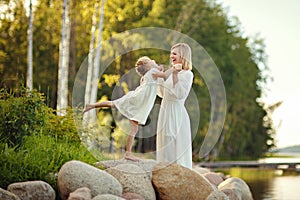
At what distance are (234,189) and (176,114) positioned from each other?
4.67ft

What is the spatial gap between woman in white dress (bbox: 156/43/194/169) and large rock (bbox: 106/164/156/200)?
2.09 ft

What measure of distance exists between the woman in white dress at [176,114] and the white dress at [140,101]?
0.20 meters

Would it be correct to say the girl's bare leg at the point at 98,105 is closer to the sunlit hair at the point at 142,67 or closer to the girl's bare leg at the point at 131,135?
the girl's bare leg at the point at 131,135

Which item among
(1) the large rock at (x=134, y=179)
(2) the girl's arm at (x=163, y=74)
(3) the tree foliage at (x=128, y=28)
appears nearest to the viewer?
(1) the large rock at (x=134, y=179)

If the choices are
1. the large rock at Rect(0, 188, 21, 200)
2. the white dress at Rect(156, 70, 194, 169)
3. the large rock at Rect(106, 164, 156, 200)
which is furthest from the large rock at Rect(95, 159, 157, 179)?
the large rock at Rect(0, 188, 21, 200)

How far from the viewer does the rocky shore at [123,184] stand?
617cm

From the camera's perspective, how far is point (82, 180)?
646 centimetres

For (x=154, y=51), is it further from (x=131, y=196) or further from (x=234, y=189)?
(x=131, y=196)

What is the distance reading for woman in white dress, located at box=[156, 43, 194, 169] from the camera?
733 centimetres

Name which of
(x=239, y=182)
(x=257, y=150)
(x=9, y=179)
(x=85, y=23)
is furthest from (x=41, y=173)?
(x=257, y=150)

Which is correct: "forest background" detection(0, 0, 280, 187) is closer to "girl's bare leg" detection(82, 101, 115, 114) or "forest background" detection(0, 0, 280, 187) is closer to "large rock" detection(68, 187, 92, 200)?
"girl's bare leg" detection(82, 101, 115, 114)

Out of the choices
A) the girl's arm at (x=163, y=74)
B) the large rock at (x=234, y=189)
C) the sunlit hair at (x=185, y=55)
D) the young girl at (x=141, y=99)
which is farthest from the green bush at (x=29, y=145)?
the large rock at (x=234, y=189)

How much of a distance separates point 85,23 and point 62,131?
1476 centimetres

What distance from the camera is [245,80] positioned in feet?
102
